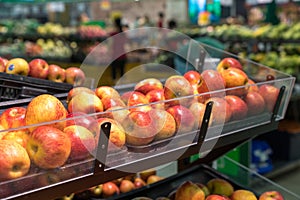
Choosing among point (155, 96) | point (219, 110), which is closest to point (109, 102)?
point (155, 96)

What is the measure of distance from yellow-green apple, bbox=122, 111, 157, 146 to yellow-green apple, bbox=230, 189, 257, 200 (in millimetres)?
660

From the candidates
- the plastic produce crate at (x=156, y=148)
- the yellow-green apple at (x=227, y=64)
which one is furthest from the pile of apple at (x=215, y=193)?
the yellow-green apple at (x=227, y=64)

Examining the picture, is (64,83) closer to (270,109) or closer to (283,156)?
(270,109)

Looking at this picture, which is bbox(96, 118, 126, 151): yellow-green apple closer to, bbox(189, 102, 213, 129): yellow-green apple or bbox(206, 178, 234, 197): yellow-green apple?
bbox(189, 102, 213, 129): yellow-green apple

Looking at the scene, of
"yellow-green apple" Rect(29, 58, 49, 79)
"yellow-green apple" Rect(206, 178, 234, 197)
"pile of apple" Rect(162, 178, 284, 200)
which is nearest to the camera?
"pile of apple" Rect(162, 178, 284, 200)

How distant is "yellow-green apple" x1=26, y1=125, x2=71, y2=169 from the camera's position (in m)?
1.19

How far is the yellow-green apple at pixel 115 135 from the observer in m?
1.32

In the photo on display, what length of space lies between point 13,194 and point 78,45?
26.1ft

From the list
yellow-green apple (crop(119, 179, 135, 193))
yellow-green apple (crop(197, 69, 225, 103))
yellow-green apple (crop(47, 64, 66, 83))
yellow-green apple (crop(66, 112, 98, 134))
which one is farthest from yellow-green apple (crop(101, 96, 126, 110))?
yellow-green apple (crop(119, 179, 135, 193))

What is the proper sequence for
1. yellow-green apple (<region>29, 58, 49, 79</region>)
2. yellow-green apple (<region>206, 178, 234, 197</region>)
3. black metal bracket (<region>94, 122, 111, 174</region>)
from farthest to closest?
yellow-green apple (<region>29, 58, 49, 79</region>) → yellow-green apple (<region>206, 178, 234, 197</region>) → black metal bracket (<region>94, 122, 111, 174</region>)

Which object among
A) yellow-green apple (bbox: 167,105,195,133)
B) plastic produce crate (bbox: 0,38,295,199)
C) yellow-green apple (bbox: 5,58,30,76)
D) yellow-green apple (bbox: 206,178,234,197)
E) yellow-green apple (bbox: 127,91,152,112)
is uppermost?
yellow-green apple (bbox: 5,58,30,76)

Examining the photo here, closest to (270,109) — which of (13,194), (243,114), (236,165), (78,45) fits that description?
(243,114)

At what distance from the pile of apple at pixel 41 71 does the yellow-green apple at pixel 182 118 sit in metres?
0.65

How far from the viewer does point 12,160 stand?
1.14 m
